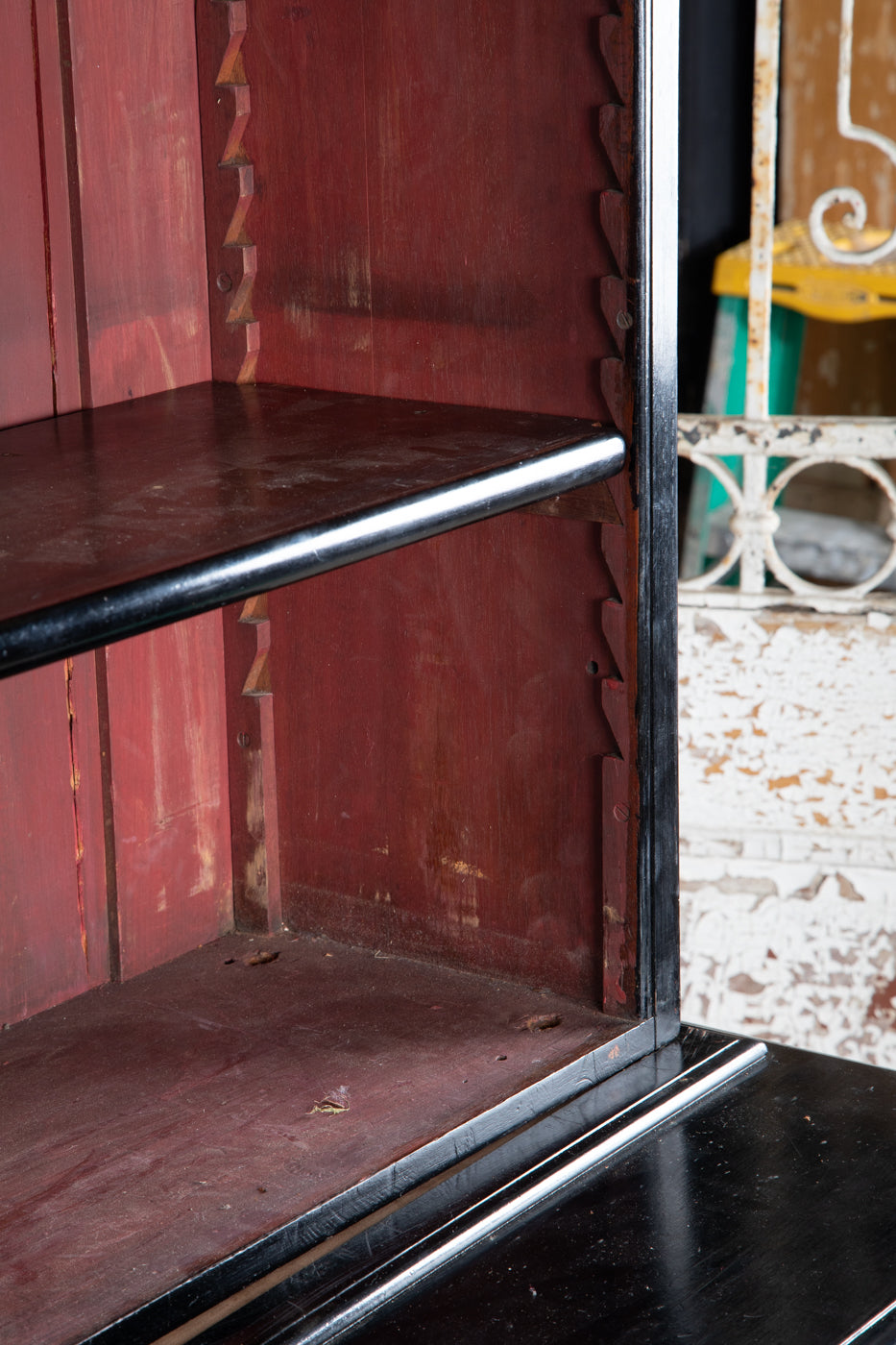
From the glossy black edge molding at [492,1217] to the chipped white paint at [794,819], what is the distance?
1376 millimetres

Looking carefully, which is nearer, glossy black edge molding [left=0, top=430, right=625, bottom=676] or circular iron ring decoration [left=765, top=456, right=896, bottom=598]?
glossy black edge molding [left=0, top=430, right=625, bottom=676]

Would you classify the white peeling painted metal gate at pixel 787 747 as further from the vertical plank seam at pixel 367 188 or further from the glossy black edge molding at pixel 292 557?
the glossy black edge molding at pixel 292 557

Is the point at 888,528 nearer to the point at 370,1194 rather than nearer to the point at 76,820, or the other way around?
the point at 76,820

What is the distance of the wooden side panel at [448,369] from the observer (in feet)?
3.50

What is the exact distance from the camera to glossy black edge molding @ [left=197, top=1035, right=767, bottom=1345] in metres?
0.89

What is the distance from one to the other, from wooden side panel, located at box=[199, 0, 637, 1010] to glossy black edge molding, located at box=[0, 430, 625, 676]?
10 cm

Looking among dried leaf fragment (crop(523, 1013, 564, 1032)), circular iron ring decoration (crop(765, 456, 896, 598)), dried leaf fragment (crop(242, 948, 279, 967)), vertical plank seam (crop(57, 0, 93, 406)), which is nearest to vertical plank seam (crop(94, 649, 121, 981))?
dried leaf fragment (crop(242, 948, 279, 967))

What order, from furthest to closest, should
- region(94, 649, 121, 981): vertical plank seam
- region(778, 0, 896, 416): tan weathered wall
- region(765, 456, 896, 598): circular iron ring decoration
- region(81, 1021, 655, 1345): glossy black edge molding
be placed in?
region(778, 0, 896, 416): tan weathered wall → region(765, 456, 896, 598): circular iron ring decoration → region(94, 649, 121, 981): vertical plank seam → region(81, 1021, 655, 1345): glossy black edge molding

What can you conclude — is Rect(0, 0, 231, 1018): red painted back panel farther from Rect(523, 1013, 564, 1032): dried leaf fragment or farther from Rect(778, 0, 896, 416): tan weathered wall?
Rect(778, 0, 896, 416): tan weathered wall

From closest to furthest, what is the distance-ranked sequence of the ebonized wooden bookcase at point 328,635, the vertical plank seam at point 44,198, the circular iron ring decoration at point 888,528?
1. the ebonized wooden bookcase at point 328,635
2. the vertical plank seam at point 44,198
3. the circular iron ring decoration at point 888,528

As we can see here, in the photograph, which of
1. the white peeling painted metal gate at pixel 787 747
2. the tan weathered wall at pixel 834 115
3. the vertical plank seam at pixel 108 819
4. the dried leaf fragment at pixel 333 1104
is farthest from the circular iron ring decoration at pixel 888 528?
the dried leaf fragment at pixel 333 1104

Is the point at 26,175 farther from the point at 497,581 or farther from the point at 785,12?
the point at 785,12

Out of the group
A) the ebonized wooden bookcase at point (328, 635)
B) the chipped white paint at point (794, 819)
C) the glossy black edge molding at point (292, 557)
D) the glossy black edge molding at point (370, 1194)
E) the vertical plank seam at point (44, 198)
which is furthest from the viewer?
the chipped white paint at point (794, 819)

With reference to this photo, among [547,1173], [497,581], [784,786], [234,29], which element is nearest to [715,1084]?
[547,1173]
